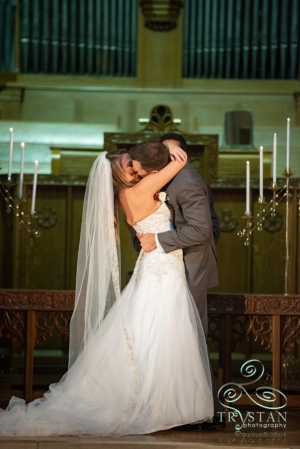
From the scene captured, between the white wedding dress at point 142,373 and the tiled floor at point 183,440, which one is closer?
the tiled floor at point 183,440

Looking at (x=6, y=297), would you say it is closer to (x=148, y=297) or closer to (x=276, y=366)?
(x=148, y=297)

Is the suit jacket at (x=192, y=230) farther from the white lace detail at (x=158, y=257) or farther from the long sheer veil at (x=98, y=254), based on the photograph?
the long sheer veil at (x=98, y=254)

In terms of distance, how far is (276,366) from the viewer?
296 inches

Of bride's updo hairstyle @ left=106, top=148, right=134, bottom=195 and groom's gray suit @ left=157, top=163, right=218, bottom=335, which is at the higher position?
bride's updo hairstyle @ left=106, top=148, right=134, bottom=195

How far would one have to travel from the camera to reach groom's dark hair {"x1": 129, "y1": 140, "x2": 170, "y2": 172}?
22.1 ft

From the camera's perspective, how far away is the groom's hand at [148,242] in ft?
22.4

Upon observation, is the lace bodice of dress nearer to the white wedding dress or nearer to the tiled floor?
the white wedding dress

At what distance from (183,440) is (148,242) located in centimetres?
123

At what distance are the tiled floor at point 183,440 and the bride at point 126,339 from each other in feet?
0.44

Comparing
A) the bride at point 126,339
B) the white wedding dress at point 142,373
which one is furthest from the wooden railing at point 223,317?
the white wedding dress at point 142,373

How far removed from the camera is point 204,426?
6.84 metres

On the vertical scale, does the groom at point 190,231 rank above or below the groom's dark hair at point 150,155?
below

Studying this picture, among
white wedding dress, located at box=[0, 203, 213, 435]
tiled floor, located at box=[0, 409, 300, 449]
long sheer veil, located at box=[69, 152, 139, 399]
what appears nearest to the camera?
tiled floor, located at box=[0, 409, 300, 449]

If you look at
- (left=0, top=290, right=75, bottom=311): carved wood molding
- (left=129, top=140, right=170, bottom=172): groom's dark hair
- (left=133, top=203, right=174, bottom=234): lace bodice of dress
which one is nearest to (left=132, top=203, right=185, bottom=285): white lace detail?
(left=133, top=203, right=174, bottom=234): lace bodice of dress
